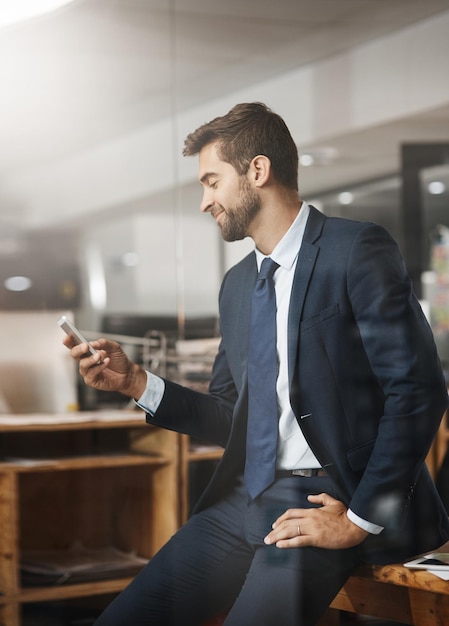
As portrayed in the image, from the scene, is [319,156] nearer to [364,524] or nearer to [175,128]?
[175,128]

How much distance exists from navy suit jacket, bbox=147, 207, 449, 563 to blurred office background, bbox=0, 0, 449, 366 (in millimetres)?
165

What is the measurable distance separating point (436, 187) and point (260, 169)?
482 millimetres

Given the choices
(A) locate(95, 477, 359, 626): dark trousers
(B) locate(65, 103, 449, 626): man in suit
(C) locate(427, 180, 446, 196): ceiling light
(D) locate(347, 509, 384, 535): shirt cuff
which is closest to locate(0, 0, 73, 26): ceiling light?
(B) locate(65, 103, 449, 626): man in suit

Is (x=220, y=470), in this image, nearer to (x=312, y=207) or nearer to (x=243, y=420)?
(x=243, y=420)

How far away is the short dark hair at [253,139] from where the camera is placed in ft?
5.41

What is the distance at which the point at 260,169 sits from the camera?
1.65 meters

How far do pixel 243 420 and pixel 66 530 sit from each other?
443 millimetres

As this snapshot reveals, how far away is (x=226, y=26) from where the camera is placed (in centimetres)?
188

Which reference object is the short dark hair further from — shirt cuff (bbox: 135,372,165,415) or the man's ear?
shirt cuff (bbox: 135,372,165,415)

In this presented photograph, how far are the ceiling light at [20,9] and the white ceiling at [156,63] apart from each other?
0.01 meters

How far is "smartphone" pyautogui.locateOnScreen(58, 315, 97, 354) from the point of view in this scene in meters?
1.71

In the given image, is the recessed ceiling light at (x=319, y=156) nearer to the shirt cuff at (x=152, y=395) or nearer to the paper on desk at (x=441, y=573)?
the shirt cuff at (x=152, y=395)

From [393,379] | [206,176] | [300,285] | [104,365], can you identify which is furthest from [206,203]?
[393,379]

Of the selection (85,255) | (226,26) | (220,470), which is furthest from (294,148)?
(220,470)
